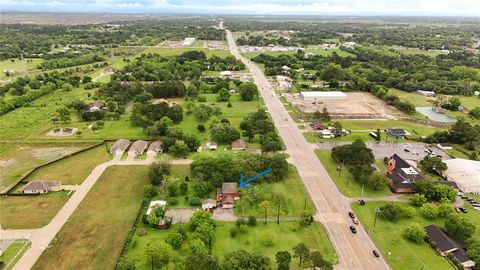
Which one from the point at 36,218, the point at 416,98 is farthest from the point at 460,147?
the point at 36,218

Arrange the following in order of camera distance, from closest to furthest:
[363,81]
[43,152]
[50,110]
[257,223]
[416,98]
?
[257,223]
[43,152]
[50,110]
[416,98]
[363,81]

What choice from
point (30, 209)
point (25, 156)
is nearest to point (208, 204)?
point (30, 209)

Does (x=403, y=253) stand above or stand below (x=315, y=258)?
below


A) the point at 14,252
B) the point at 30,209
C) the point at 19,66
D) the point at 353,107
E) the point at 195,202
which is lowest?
the point at 353,107

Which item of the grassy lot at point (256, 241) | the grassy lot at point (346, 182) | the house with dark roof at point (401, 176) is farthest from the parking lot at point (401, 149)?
the grassy lot at point (256, 241)

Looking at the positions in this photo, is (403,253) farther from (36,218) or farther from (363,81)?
Result: (363,81)

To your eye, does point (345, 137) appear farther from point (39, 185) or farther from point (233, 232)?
point (39, 185)

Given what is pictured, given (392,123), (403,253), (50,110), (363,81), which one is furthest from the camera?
(363,81)
